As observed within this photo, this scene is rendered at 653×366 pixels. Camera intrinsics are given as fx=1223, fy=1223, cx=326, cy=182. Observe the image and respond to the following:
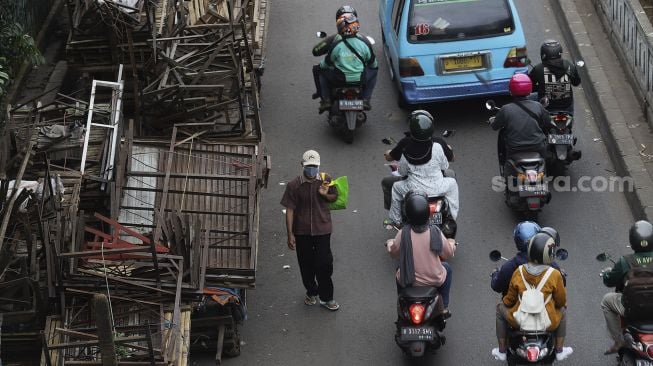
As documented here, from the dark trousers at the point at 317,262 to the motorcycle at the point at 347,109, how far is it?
3212 mm

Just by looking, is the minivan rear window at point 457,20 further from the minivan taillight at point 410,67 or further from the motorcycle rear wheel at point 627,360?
the motorcycle rear wheel at point 627,360

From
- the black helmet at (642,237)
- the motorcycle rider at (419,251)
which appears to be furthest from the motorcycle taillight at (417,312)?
the black helmet at (642,237)

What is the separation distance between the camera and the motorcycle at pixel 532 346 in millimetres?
9312

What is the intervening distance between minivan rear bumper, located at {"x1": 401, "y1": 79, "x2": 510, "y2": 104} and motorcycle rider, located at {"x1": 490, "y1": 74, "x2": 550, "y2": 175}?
6.92 feet

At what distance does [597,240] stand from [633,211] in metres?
0.72

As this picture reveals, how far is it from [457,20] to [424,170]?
11.5ft

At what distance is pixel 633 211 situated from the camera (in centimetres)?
1264

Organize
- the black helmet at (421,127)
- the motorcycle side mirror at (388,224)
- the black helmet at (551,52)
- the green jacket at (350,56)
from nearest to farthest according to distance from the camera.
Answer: the black helmet at (421,127)
the motorcycle side mirror at (388,224)
the black helmet at (551,52)
the green jacket at (350,56)

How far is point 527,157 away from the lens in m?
12.1

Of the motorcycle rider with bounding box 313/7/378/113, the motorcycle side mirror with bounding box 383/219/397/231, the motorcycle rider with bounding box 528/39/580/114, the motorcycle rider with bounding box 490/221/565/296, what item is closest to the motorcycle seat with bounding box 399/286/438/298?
the motorcycle rider with bounding box 490/221/565/296

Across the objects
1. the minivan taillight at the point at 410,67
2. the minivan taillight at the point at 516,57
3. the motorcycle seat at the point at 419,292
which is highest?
the minivan taillight at the point at 516,57

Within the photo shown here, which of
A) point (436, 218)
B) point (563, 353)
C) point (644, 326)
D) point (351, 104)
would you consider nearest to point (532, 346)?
point (563, 353)

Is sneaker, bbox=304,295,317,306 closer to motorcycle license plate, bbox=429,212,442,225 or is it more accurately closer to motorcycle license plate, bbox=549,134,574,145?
motorcycle license plate, bbox=429,212,442,225

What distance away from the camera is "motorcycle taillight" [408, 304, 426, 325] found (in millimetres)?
9719
